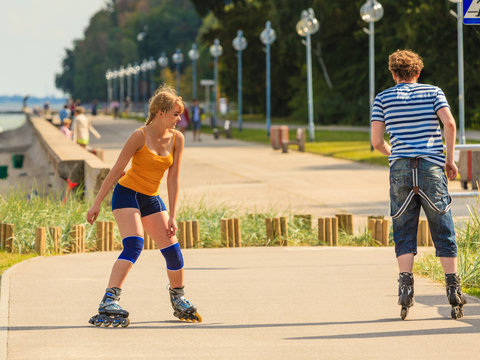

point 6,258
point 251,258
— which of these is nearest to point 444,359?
point 251,258

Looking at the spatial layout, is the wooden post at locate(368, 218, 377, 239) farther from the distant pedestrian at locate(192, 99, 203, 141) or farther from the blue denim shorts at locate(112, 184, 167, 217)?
the distant pedestrian at locate(192, 99, 203, 141)

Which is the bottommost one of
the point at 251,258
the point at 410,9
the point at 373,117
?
the point at 251,258

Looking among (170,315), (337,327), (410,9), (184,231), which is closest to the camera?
(337,327)

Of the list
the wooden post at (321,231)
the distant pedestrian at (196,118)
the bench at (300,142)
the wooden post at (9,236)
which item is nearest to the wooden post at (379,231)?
the wooden post at (321,231)

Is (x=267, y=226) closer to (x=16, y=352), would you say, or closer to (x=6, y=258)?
(x=6, y=258)

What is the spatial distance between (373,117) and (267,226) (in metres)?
5.01

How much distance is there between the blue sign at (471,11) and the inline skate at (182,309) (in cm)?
353

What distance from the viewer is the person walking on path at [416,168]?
7340 millimetres

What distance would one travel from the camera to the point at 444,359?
6.13 meters

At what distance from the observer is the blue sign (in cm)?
910

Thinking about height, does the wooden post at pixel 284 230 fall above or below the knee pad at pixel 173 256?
below

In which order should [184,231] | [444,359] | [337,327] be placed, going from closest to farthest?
[444,359], [337,327], [184,231]

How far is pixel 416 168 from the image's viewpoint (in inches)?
289

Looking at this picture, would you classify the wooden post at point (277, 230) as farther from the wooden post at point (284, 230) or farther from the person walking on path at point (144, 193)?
the person walking on path at point (144, 193)
